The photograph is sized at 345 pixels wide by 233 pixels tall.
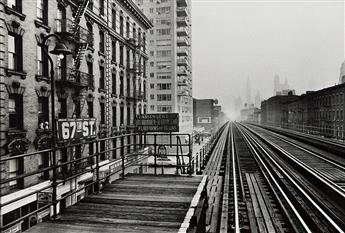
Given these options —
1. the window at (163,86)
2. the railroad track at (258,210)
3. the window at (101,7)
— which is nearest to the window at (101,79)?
the window at (101,7)

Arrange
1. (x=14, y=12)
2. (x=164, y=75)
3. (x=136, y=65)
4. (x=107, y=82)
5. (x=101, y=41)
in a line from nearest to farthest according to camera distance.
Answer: (x=14, y=12), (x=101, y=41), (x=107, y=82), (x=136, y=65), (x=164, y=75)

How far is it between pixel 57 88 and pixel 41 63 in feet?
6.98

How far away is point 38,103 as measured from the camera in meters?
17.2

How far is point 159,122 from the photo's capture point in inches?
1121

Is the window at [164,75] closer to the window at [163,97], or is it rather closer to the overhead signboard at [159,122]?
the window at [163,97]

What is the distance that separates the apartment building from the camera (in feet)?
48.0

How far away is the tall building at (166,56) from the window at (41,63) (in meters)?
47.9

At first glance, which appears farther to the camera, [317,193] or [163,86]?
[163,86]

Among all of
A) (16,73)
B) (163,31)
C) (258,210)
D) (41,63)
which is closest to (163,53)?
(163,31)

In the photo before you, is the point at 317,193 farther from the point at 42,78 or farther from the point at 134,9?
the point at 134,9

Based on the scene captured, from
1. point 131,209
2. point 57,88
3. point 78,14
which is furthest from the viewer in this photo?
point 78,14

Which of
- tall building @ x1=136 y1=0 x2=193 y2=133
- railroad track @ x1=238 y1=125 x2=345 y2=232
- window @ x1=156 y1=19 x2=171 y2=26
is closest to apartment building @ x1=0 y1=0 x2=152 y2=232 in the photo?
railroad track @ x1=238 y1=125 x2=345 y2=232

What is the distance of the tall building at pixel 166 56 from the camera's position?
66188 mm

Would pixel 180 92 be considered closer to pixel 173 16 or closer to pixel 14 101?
pixel 173 16
